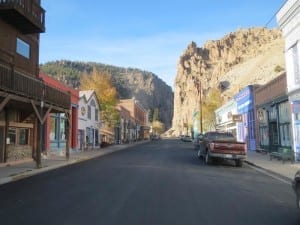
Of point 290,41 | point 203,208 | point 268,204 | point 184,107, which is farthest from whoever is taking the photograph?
point 184,107

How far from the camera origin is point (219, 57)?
180 meters

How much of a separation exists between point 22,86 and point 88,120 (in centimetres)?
2665

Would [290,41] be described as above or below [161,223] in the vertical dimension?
above

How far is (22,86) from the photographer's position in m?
20.7

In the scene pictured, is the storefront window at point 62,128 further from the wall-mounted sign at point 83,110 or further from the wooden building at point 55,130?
the wall-mounted sign at point 83,110

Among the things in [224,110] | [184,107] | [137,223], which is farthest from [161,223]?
[184,107]

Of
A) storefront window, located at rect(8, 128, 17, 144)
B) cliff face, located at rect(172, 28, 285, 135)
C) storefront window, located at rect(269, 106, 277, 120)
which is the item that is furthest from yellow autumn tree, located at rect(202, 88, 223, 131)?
cliff face, located at rect(172, 28, 285, 135)

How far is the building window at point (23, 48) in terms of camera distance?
997 inches

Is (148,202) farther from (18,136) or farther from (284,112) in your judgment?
(284,112)

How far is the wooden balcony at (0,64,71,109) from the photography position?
18859 mm

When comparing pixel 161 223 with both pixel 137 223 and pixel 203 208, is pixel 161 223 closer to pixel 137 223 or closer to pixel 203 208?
pixel 137 223

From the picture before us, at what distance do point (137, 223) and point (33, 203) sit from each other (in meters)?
3.78

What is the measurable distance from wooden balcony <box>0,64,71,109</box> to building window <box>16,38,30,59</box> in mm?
3195

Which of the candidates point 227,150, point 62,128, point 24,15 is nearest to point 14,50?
point 24,15
